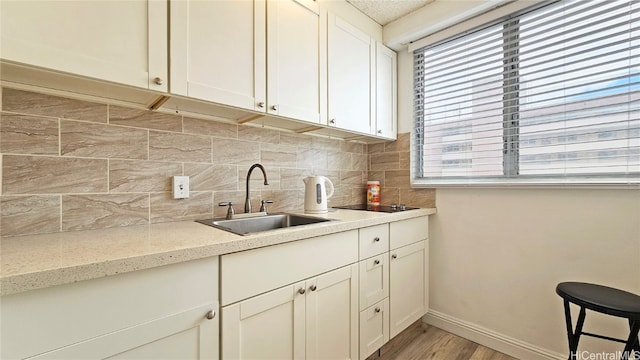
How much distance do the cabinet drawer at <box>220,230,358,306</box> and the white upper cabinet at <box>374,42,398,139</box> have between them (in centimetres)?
104

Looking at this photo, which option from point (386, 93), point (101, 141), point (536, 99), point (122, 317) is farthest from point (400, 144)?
point (122, 317)

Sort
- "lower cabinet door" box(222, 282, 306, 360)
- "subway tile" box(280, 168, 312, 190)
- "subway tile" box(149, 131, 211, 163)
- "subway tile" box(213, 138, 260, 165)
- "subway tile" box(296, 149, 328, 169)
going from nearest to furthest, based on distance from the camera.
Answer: "lower cabinet door" box(222, 282, 306, 360)
"subway tile" box(149, 131, 211, 163)
"subway tile" box(213, 138, 260, 165)
"subway tile" box(280, 168, 312, 190)
"subway tile" box(296, 149, 328, 169)

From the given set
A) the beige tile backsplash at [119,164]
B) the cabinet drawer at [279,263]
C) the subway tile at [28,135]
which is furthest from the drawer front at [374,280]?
the subway tile at [28,135]

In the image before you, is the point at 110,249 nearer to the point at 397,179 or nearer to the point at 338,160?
the point at 338,160

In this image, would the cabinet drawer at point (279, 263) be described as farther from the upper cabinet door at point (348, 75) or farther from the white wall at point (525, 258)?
the white wall at point (525, 258)

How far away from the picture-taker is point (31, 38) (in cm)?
83

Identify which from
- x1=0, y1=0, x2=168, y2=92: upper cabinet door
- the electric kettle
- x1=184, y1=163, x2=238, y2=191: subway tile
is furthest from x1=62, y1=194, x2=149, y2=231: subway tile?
the electric kettle

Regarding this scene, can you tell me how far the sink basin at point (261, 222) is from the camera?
4.76 ft

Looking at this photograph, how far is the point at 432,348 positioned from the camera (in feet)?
5.94

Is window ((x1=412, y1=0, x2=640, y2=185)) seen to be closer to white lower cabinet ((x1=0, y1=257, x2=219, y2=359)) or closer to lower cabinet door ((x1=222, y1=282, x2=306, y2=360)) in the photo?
lower cabinet door ((x1=222, y1=282, x2=306, y2=360))

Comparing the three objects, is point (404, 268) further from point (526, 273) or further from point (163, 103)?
point (163, 103)

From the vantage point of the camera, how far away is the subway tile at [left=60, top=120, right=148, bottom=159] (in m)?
1.11

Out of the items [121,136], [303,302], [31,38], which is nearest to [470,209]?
[303,302]

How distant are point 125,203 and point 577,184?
2.29 metres
